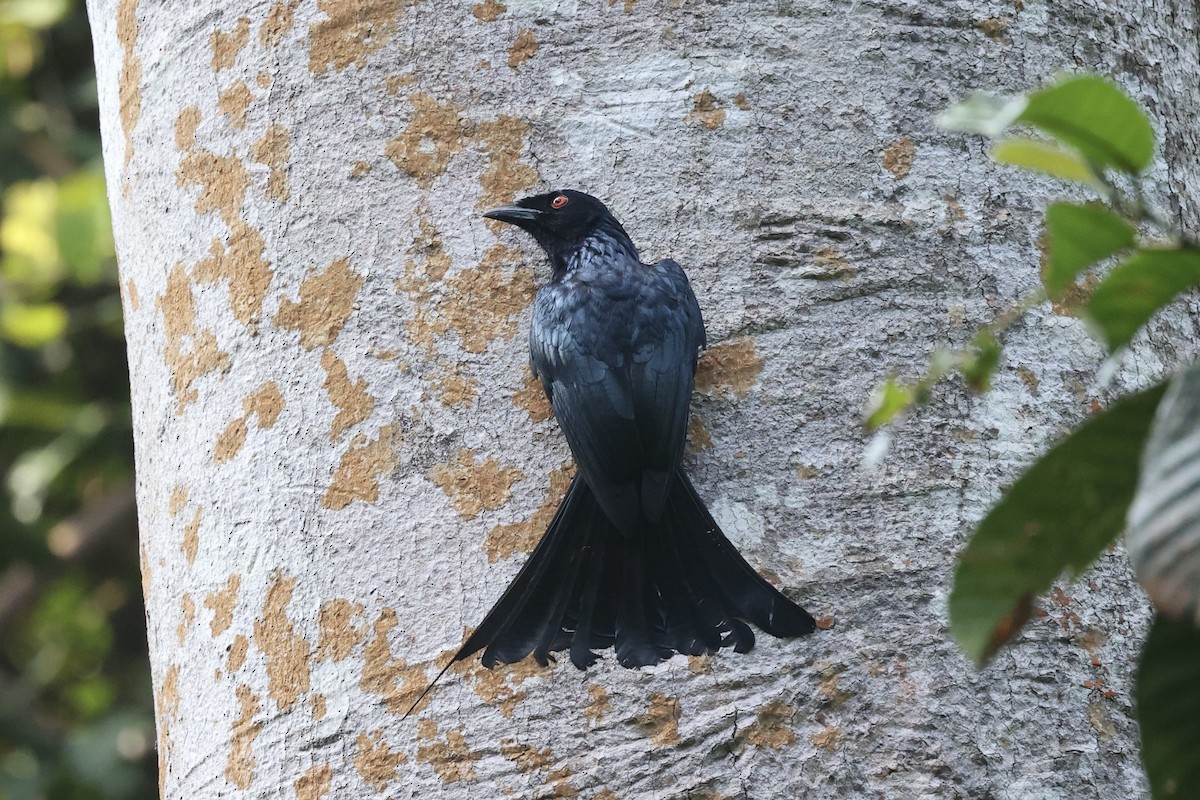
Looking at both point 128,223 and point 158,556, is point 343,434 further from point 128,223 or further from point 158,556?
point 128,223

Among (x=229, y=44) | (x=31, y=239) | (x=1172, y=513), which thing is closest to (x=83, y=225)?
(x=31, y=239)

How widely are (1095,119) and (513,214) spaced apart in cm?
114

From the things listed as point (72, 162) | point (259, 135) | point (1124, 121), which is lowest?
point (72, 162)

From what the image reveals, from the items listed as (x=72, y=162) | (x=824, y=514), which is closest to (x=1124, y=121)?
(x=824, y=514)

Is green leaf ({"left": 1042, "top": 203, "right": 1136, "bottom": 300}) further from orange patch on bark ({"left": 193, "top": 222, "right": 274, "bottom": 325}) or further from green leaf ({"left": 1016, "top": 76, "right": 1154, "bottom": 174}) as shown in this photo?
orange patch on bark ({"left": 193, "top": 222, "right": 274, "bottom": 325})

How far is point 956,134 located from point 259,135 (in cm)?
95

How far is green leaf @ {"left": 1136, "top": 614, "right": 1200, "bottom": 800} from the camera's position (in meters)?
0.80

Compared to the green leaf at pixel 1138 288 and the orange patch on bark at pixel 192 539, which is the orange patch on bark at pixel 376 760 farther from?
the green leaf at pixel 1138 288

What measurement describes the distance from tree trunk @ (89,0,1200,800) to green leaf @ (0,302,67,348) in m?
3.02

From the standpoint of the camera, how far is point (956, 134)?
73.0 inches

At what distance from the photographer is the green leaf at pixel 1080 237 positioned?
30.2 inches

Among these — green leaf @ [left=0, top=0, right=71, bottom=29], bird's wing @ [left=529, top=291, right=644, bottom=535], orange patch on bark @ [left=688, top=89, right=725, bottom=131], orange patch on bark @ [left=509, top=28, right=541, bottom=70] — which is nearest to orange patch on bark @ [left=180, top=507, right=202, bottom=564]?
bird's wing @ [left=529, top=291, right=644, bottom=535]

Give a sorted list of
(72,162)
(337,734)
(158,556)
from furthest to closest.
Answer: (72,162), (158,556), (337,734)

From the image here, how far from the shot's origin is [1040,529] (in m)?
0.84
